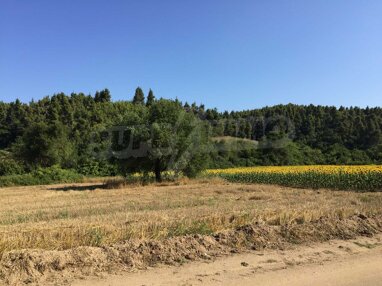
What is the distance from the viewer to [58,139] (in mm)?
57156

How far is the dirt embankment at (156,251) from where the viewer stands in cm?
626

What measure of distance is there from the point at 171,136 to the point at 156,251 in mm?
24178

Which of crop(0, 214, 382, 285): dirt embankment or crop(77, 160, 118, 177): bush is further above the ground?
crop(77, 160, 118, 177): bush

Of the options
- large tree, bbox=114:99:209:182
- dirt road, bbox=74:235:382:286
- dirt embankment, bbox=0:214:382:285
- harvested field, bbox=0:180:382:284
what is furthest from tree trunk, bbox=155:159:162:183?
dirt road, bbox=74:235:382:286

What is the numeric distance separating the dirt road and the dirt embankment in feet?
1.13

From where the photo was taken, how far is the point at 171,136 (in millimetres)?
31406

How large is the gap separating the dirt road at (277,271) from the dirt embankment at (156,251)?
344 mm

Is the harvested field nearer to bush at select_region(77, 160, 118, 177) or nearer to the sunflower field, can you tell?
the sunflower field

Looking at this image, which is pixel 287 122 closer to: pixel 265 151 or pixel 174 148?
pixel 265 151

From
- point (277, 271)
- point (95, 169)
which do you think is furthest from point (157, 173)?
point (277, 271)

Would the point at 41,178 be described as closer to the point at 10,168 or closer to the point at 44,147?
the point at 10,168

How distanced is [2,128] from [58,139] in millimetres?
43607

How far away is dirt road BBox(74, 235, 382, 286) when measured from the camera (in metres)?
6.19

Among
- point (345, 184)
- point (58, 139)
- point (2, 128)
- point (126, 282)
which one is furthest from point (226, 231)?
point (2, 128)
